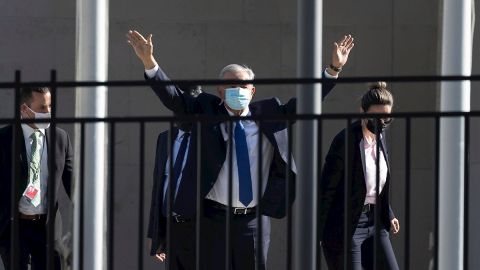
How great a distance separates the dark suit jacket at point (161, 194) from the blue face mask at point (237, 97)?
36 centimetres

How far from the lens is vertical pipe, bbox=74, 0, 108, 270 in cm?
720

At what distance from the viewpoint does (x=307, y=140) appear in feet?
18.4

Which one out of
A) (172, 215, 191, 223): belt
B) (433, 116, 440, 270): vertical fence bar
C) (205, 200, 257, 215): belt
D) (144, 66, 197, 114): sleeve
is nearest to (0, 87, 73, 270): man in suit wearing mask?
(172, 215, 191, 223): belt

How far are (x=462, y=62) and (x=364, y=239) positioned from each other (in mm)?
1174

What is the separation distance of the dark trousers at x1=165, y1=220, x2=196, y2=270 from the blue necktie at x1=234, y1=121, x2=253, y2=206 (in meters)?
0.38

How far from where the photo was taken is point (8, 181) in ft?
22.9

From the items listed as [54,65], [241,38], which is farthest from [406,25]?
[54,65]

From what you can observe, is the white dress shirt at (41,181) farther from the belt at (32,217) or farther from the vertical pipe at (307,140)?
the vertical pipe at (307,140)

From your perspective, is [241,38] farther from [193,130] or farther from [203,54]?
[193,130]

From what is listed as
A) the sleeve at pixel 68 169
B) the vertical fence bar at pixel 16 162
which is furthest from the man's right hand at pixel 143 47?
the vertical fence bar at pixel 16 162

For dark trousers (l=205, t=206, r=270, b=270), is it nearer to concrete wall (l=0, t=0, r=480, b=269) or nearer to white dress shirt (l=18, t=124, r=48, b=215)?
white dress shirt (l=18, t=124, r=48, b=215)

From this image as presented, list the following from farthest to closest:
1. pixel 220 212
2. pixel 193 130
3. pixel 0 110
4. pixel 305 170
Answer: pixel 0 110 < pixel 220 212 < pixel 193 130 < pixel 305 170

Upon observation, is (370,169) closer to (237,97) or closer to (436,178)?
(237,97)

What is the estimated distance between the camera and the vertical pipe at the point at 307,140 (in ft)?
17.9
